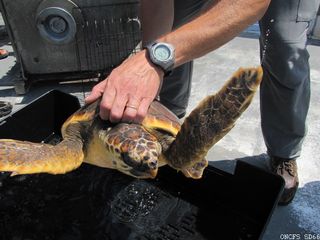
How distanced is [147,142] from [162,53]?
27 cm

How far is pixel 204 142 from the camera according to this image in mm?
876

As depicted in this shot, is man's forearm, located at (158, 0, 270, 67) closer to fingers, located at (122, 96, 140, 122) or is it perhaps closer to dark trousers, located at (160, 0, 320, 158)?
fingers, located at (122, 96, 140, 122)

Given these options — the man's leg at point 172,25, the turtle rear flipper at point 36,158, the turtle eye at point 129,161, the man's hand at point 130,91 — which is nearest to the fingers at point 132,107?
the man's hand at point 130,91

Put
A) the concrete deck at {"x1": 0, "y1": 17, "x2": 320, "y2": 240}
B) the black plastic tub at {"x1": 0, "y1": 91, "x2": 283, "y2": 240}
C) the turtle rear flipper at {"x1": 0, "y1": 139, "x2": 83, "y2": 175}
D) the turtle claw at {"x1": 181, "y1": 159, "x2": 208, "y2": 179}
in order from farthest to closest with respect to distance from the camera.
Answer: the concrete deck at {"x1": 0, "y1": 17, "x2": 320, "y2": 240}, the black plastic tub at {"x1": 0, "y1": 91, "x2": 283, "y2": 240}, the turtle claw at {"x1": 181, "y1": 159, "x2": 208, "y2": 179}, the turtle rear flipper at {"x1": 0, "y1": 139, "x2": 83, "y2": 175}

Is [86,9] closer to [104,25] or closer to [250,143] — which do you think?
[104,25]

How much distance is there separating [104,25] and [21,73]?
0.66 metres

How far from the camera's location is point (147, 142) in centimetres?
94

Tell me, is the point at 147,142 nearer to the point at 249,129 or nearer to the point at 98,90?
the point at 98,90

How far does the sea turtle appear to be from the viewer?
2.60 ft

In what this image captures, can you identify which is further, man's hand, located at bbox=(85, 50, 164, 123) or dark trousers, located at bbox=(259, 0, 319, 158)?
dark trousers, located at bbox=(259, 0, 319, 158)

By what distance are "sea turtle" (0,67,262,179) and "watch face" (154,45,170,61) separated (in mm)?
203

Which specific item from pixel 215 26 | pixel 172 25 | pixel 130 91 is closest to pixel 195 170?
pixel 130 91

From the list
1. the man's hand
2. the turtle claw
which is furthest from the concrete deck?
Result: the man's hand

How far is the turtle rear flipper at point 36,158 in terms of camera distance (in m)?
0.90
